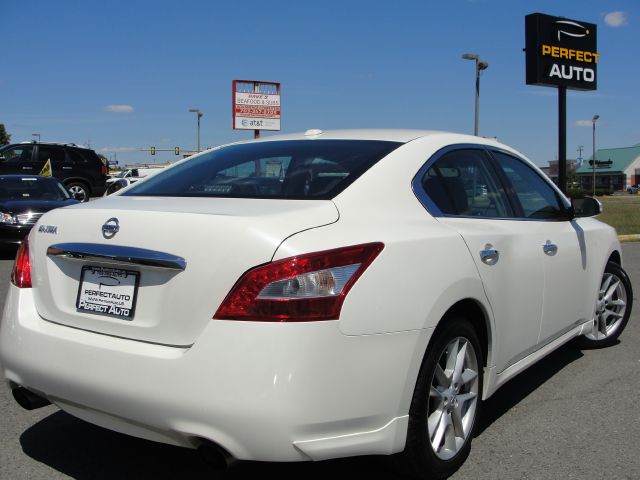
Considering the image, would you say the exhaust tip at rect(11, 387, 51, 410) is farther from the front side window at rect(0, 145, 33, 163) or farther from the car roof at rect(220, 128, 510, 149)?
the front side window at rect(0, 145, 33, 163)

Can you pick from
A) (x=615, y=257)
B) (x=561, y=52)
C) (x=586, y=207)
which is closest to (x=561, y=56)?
(x=561, y=52)

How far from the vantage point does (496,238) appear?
3.39 m

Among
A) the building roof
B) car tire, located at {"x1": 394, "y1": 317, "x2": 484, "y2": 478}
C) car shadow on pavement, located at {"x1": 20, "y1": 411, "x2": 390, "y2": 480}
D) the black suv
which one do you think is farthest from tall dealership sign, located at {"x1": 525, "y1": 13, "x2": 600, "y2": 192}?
the building roof

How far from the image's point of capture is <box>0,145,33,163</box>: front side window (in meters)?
21.1

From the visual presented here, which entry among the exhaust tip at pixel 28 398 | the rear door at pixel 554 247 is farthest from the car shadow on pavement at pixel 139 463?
the rear door at pixel 554 247

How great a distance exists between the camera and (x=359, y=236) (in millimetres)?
2604

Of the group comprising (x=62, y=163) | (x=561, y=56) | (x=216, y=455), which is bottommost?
(x=216, y=455)

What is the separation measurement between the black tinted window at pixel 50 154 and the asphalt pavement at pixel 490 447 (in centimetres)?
1854

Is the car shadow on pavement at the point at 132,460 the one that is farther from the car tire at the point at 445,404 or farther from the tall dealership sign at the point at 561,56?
the tall dealership sign at the point at 561,56

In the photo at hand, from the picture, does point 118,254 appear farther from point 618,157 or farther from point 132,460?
point 618,157

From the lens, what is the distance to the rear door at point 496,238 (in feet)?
10.6

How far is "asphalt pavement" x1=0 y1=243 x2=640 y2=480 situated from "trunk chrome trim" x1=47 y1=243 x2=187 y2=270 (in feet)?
3.40

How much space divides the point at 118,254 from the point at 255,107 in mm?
27056

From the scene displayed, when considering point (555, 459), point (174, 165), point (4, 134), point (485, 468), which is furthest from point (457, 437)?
point (4, 134)
